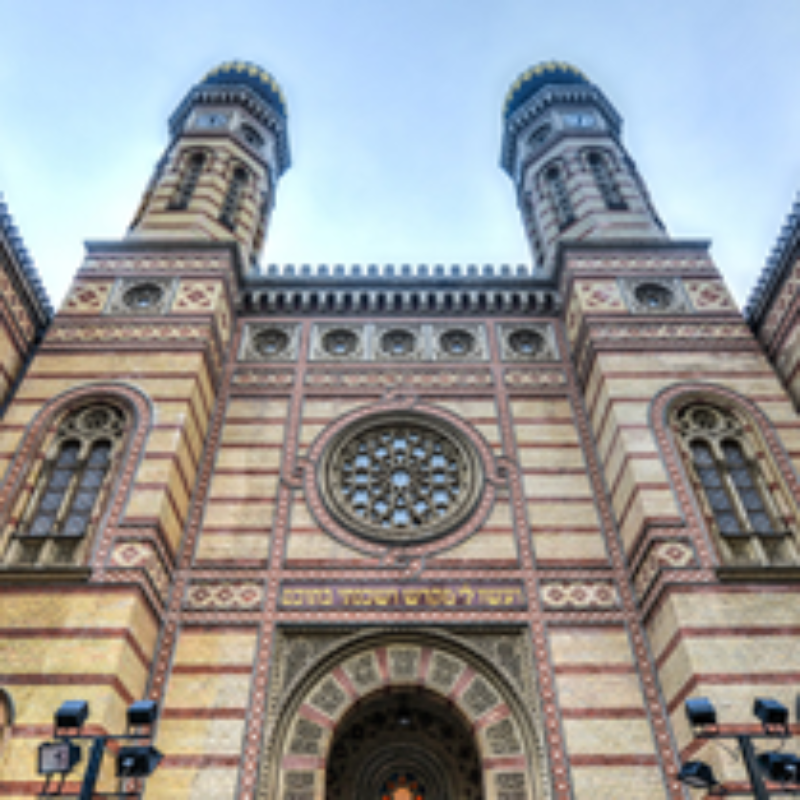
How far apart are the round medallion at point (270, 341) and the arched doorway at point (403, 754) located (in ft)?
21.0

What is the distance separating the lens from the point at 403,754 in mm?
9031

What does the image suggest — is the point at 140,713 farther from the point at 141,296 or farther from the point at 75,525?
the point at 141,296

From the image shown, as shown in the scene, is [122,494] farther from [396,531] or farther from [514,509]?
[514,509]

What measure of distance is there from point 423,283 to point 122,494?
6773 millimetres

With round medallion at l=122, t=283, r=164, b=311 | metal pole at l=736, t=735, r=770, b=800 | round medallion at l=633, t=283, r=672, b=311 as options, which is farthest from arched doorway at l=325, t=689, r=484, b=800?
round medallion at l=633, t=283, r=672, b=311

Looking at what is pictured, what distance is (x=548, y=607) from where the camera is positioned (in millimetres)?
8836

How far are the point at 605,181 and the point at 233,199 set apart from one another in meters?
8.30

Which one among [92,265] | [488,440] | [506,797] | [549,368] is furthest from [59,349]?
[506,797]

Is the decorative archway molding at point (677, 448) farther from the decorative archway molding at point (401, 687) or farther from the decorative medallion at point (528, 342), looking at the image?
the decorative archway molding at point (401, 687)

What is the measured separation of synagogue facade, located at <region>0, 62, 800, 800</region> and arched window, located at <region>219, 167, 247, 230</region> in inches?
33.3

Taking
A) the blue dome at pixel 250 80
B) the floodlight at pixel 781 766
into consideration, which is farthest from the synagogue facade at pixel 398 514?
the blue dome at pixel 250 80

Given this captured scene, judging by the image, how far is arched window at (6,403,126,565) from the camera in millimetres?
8555

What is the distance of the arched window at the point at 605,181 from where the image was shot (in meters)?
14.4

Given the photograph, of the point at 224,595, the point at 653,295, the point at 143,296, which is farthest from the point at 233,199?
the point at 224,595
